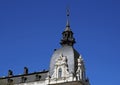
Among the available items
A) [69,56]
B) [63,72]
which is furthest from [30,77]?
[69,56]

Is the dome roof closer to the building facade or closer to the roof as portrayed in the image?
the building facade

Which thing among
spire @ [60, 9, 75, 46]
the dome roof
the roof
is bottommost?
the roof

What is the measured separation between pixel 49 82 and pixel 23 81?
706 centimetres

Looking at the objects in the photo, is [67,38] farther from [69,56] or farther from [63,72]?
[63,72]

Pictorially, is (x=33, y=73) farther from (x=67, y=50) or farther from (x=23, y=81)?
(x=67, y=50)

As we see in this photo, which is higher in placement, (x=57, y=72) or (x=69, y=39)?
(x=69, y=39)

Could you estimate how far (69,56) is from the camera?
3238 inches

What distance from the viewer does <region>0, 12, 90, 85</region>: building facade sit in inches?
3102

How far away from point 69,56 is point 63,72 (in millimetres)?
4159

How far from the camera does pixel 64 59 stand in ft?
268

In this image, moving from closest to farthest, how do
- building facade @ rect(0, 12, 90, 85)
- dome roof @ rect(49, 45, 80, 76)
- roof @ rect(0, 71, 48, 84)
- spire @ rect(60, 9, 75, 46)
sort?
building facade @ rect(0, 12, 90, 85) < dome roof @ rect(49, 45, 80, 76) < roof @ rect(0, 71, 48, 84) < spire @ rect(60, 9, 75, 46)

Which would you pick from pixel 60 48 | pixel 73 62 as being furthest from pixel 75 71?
pixel 60 48

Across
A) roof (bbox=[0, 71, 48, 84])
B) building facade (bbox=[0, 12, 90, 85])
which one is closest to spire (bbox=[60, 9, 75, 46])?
building facade (bbox=[0, 12, 90, 85])

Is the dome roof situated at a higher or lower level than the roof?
higher
